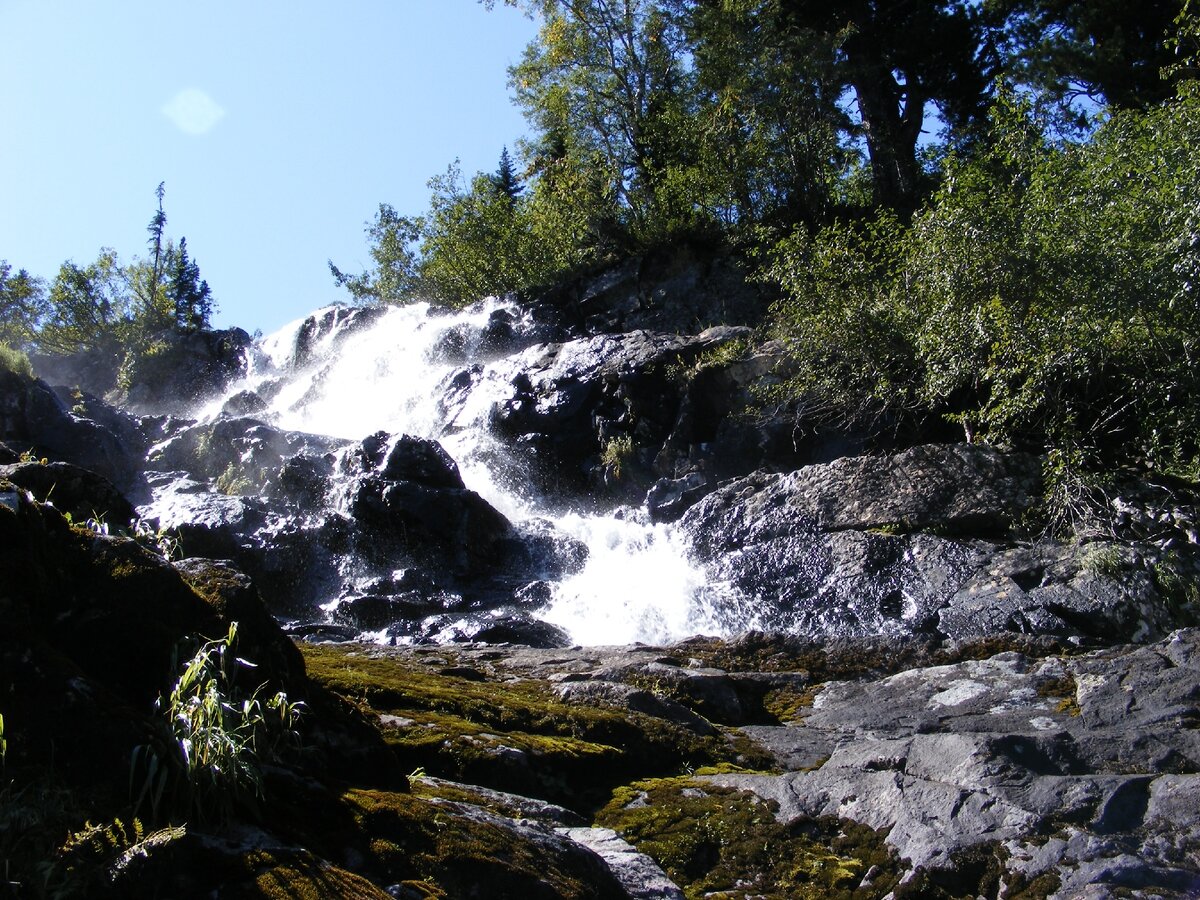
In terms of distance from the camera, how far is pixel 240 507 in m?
17.8

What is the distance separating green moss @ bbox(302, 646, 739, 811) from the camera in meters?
5.21

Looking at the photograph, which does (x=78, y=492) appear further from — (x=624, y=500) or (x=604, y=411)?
(x=604, y=411)

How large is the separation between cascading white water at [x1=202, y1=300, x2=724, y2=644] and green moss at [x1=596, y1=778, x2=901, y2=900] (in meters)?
8.55

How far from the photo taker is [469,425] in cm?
2358

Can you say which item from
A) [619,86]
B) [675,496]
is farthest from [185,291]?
[675,496]

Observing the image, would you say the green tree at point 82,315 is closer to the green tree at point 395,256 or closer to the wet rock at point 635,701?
the green tree at point 395,256

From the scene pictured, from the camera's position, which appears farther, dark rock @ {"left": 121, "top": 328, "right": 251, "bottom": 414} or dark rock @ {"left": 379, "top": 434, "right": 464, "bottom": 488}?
dark rock @ {"left": 121, "top": 328, "right": 251, "bottom": 414}

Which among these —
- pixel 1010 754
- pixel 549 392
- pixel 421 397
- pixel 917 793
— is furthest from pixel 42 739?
pixel 421 397

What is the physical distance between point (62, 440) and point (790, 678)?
19568 mm

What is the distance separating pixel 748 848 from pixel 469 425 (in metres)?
19.6

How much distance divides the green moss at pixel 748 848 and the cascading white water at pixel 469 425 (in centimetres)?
855

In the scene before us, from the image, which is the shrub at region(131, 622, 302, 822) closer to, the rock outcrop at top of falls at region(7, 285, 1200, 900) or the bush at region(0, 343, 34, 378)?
the rock outcrop at top of falls at region(7, 285, 1200, 900)

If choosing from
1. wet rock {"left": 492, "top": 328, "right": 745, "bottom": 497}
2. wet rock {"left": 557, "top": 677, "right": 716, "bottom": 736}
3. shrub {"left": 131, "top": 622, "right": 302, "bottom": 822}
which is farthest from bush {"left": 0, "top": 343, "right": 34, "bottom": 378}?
shrub {"left": 131, "top": 622, "right": 302, "bottom": 822}

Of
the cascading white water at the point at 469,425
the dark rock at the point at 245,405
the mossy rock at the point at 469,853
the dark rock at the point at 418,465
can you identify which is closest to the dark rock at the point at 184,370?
the cascading white water at the point at 469,425
